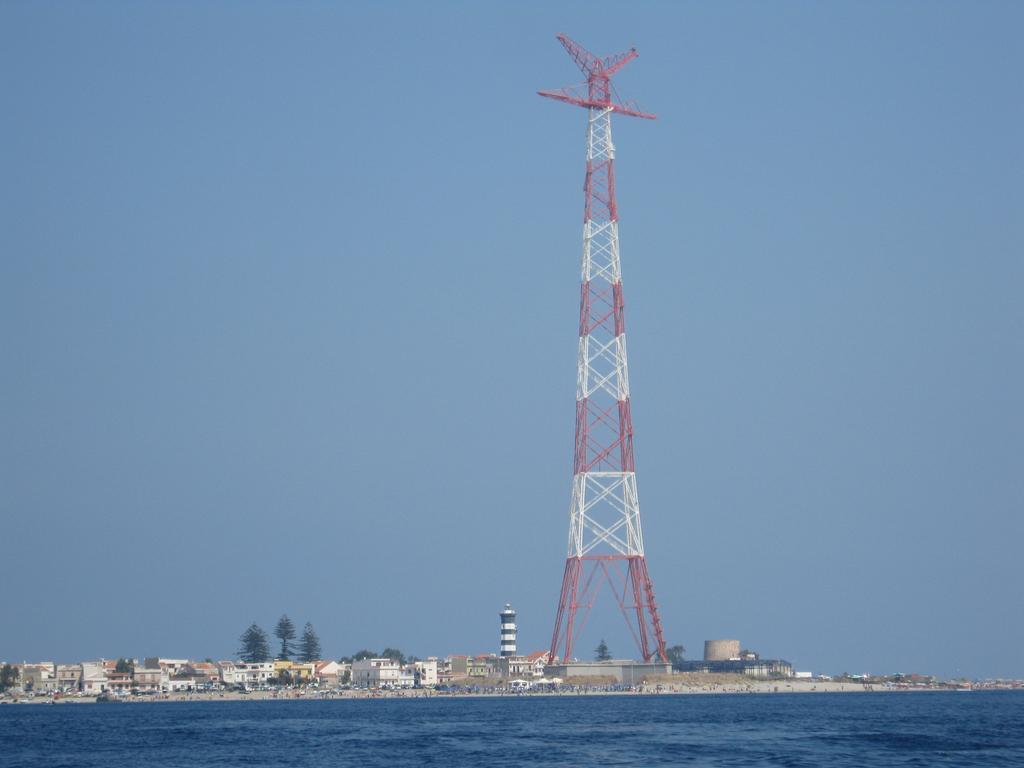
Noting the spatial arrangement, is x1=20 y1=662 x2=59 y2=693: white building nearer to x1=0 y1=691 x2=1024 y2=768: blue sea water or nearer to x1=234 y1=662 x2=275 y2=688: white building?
x1=234 y1=662 x2=275 y2=688: white building

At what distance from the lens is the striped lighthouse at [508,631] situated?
15138cm

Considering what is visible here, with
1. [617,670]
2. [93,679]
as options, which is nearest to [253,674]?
[93,679]

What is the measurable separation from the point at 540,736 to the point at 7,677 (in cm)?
10832

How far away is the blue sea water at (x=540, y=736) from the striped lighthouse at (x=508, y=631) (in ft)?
160

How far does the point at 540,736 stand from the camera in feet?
216

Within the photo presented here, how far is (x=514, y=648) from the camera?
15325cm

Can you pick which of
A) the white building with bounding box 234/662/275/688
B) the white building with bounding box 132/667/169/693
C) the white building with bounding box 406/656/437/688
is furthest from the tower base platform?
the white building with bounding box 132/667/169/693

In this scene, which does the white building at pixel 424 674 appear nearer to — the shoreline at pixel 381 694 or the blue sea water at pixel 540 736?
the shoreline at pixel 381 694

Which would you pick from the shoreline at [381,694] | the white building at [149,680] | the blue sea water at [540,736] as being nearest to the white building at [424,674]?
the shoreline at [381,694]

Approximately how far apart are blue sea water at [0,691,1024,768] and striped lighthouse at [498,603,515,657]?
160 ft

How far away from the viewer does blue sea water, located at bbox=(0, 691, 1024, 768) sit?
5472 centimetres

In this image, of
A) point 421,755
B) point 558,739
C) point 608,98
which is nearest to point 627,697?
point 608,98

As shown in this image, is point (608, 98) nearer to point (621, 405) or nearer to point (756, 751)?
point (621, 405)

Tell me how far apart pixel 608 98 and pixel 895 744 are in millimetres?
56424
